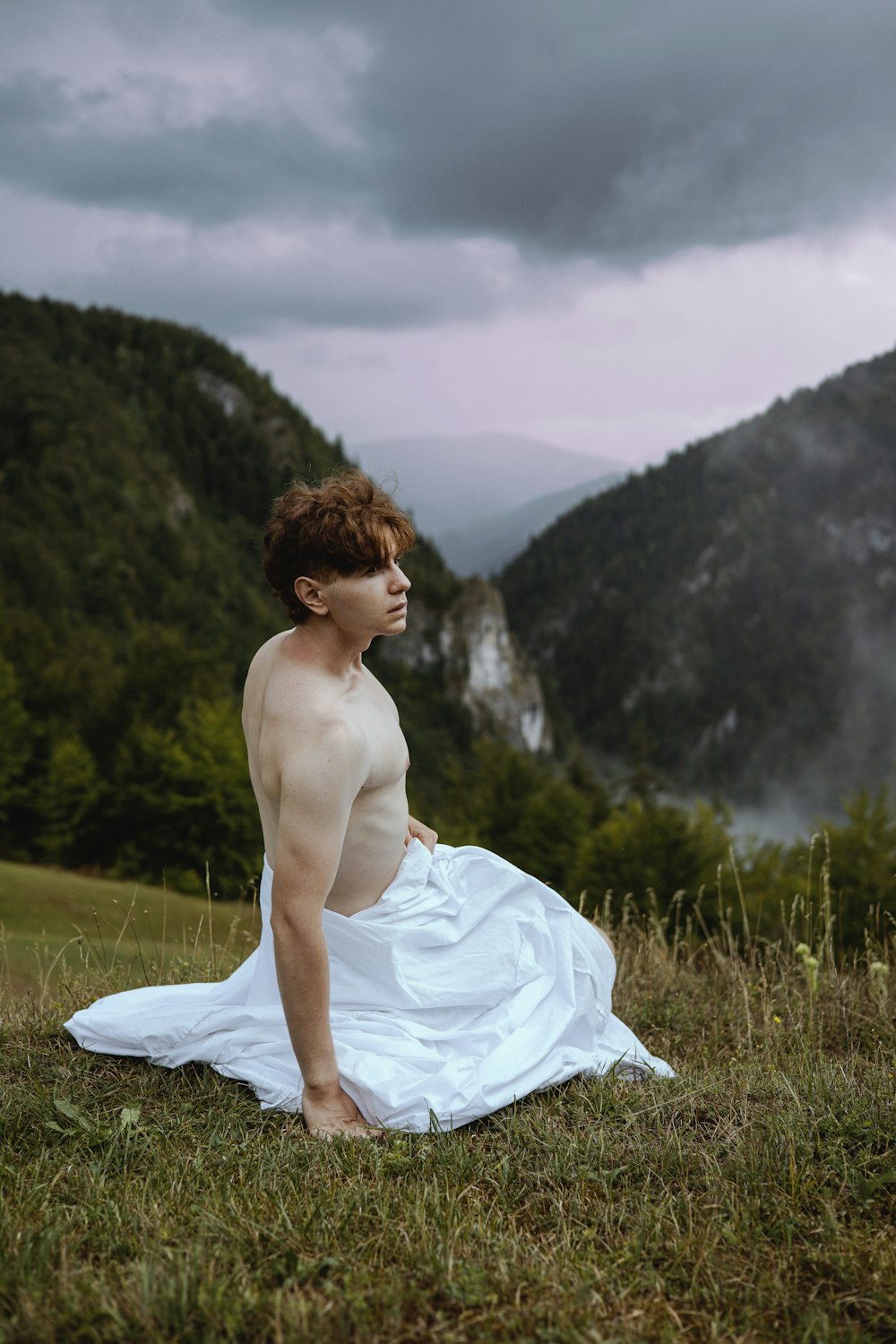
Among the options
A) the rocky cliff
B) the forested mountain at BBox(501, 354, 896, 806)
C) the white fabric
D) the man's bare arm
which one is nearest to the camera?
the man's bare arm

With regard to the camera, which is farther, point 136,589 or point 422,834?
point 136,589

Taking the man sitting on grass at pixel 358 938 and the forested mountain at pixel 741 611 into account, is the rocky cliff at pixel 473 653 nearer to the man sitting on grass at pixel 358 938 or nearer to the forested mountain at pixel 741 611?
the forested mountain at pixel 741 611

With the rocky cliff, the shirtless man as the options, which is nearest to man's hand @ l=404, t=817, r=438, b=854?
the shirtless man

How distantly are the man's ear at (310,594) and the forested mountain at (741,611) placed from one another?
14906cm

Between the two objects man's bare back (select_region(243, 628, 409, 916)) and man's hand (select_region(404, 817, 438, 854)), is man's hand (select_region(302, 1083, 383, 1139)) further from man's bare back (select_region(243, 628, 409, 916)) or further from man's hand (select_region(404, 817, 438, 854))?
man's hand (select_region(404, 817, 438, 854))

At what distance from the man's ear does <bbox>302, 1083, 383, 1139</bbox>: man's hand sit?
1528mm

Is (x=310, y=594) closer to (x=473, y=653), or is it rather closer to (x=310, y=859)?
(x=310, y=859)

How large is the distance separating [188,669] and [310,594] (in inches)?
1552

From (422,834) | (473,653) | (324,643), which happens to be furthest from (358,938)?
(473,653)

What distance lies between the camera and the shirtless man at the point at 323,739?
10.4 ft

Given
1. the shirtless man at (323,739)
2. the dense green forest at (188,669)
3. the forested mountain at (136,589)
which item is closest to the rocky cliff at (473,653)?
the dense green forest at (188,669)

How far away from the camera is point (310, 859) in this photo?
3.17 meters

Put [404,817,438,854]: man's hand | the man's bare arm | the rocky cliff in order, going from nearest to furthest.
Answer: the man's bare arm < [404,817,438,854]: man's hand < the rocky cliff

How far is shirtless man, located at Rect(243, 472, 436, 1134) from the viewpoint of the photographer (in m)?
3.18
